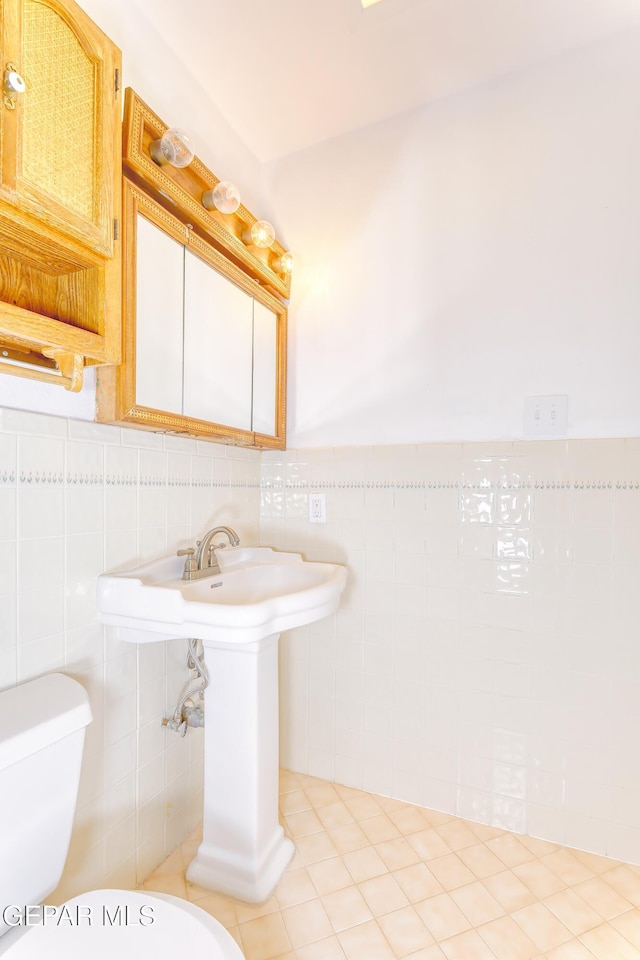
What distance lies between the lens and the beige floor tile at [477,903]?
121cm

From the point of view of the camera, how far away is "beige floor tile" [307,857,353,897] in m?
1.30

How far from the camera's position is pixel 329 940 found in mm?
1144

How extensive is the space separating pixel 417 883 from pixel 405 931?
16 centimetres

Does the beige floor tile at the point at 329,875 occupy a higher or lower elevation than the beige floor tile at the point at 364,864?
higher

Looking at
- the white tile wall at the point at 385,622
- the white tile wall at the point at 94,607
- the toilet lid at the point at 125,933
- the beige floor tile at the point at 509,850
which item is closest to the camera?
the toilet lid at the point at 125,933

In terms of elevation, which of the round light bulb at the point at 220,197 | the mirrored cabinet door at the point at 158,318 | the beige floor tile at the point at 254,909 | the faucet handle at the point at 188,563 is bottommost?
the beige floor tile at the point at 254,909

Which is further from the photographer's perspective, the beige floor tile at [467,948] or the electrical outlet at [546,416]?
the electrical outlet at [546,416]

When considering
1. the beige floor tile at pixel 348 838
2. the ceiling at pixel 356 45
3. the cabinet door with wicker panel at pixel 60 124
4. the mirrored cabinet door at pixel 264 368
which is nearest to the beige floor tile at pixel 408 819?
the beige floor tile at pixel 348 838

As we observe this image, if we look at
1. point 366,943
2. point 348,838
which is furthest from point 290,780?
point 366,943

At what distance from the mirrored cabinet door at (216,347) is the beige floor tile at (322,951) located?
1345mm

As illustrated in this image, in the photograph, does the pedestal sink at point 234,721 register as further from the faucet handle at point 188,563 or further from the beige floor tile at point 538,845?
the beige floor tile at point 538,845

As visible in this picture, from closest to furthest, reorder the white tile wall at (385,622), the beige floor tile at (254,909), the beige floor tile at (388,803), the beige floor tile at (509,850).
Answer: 1. the white tile wall at (385,622)
2. the beige floor tile at (254,909)
3. the beige floor tile at (509,850)
4. the beige floor tile at (388,803)

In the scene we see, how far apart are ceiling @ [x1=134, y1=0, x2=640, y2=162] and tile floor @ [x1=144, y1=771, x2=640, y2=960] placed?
2.39 metres

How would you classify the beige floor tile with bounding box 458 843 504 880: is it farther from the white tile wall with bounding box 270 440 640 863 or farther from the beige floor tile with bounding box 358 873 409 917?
the beige floor tile with bounding box 358 873 409 917
